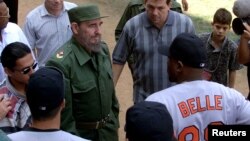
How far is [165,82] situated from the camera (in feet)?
16.5

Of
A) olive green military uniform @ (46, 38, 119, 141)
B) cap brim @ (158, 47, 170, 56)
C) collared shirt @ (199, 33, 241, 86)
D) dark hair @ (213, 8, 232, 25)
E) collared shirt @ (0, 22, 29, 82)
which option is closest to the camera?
olive green military uniform @ (46, 38, 119, 141)

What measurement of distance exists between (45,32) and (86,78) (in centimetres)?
167

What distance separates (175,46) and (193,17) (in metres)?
7.57

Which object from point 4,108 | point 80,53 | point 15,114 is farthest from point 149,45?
point 4,108

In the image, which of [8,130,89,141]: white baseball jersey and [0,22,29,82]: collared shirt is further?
[0,22,29,82]: collared shirt

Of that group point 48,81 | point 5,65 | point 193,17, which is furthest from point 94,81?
point 193,17

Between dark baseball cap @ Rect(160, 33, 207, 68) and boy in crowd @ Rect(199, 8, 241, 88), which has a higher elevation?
dark baseball cap @ Rect(160, 33, 207, 68)

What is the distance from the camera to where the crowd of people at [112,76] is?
10.2 ft

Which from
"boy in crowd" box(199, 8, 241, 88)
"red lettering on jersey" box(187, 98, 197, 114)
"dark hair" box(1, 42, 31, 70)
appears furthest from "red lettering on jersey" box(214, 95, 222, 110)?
"boy in crowd" box(199, 8, 241, 88)

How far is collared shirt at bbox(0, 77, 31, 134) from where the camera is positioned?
377 cm

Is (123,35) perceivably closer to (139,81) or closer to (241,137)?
(139,81)

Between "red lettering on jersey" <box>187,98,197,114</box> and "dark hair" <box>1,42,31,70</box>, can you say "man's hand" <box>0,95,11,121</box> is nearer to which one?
"dark hair" <box>1,42,31,70</box>

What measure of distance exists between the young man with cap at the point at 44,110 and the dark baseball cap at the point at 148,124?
627mm

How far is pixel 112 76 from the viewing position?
4695 millimetres
